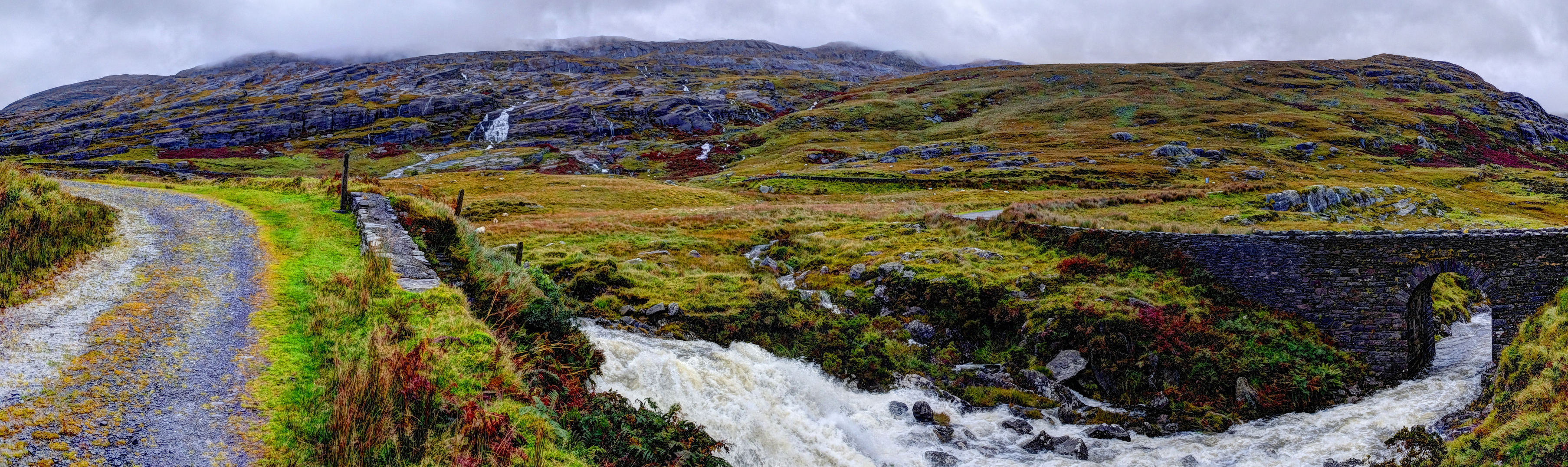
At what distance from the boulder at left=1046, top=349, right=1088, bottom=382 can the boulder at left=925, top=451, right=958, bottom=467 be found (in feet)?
17.7

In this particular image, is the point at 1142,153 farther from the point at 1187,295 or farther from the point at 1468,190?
the point at 1187,295

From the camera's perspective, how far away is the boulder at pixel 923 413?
16469mm

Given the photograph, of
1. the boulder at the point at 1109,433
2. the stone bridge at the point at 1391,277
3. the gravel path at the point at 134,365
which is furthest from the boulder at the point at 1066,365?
the gravel path at the point at 134,365

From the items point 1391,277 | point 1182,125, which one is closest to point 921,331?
point 1391,277

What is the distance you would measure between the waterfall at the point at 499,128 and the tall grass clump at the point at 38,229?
504 feet

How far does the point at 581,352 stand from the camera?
42.3 feet

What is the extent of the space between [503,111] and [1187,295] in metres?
186

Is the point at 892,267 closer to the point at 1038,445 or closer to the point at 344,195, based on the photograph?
the point at 1038,445

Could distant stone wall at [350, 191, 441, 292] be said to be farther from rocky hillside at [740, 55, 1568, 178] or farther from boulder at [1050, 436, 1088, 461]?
rocky hillside at [740, 55, 1568, 178]

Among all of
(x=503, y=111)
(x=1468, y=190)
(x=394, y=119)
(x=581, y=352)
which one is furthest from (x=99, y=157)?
(x=1468, y=190)

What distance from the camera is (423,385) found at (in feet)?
26.5

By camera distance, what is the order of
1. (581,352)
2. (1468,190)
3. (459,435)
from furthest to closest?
(1468,190)
(581,352)
(459,435)

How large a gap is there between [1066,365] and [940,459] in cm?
635

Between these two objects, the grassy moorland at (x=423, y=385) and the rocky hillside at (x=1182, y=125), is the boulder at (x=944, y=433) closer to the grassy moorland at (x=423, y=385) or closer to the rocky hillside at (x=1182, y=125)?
→ the grassy moorland at (x=423, y=385)
